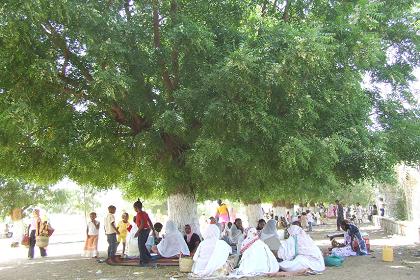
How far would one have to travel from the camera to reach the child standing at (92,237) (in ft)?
51.5

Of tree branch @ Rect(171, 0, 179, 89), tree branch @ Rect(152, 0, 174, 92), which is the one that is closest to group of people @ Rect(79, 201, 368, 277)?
tree branch @ Rect(171, 0, 179, 89)

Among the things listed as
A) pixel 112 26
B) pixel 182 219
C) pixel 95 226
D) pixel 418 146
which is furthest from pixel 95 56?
pixel 418 146

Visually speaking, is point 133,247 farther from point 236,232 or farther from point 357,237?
point 357,237

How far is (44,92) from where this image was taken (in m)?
9.96

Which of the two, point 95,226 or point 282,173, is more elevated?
point 282,173

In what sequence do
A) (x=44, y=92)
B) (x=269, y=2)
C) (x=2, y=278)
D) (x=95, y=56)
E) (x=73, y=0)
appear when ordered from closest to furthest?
(x=73, y=0) → (x=95, y=56) → (x=44, y=92) → (x=2, y=278) → (x=269, y=2)

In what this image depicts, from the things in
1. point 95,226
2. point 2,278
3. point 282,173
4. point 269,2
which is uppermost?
point 269,2

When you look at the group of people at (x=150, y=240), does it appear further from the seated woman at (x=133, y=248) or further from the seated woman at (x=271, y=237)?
the seated woman at (x=271, y=237)

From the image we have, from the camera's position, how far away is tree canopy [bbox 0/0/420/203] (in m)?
8.96

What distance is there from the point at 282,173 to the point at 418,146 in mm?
4928

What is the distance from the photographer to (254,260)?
35.3 ft

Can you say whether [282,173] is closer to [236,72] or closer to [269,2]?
[236,72]

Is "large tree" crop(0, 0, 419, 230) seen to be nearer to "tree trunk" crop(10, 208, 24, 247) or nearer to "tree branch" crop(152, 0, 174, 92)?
"tree branch" crop(152, 0, 174, 92)

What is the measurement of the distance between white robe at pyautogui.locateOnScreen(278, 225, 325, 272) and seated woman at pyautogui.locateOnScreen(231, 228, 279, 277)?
382mm
